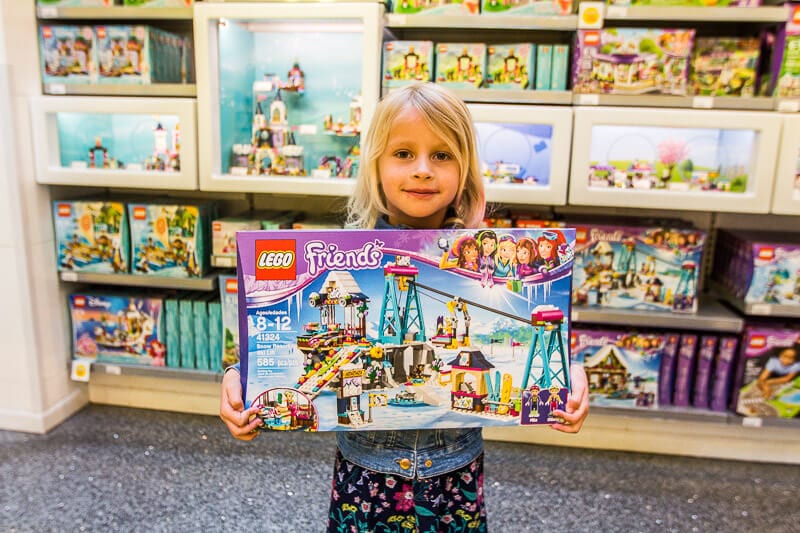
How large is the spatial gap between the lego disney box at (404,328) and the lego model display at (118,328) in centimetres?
198

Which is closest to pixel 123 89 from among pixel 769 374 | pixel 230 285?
pixel 230 285

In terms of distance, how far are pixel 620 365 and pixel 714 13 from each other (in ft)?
4.70

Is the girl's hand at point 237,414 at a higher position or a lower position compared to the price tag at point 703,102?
lower

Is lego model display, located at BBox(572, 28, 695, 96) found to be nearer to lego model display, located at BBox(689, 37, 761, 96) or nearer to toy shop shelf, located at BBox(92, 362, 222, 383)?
lego model display, located at BBox(689, 37, 761, 96)

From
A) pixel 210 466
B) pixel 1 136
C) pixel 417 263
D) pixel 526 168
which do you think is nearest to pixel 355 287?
pixel 417 263

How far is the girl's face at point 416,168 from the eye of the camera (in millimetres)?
1089

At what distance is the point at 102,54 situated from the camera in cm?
261

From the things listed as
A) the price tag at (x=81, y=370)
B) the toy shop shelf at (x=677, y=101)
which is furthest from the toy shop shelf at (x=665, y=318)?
the price tag at (x=81, y=370)

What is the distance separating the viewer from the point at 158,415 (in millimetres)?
2943

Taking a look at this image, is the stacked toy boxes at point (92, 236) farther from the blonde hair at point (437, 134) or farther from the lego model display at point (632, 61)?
the lego model display at point (632, 61)

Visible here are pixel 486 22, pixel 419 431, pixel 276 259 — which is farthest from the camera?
pixel 486 22

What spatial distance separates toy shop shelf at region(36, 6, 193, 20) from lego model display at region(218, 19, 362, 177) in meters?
0.23

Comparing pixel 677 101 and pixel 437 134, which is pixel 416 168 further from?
pixel 677 101

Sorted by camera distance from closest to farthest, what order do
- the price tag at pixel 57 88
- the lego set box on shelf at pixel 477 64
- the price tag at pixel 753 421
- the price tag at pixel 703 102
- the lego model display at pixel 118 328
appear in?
the price tag at pixel 703 102
the lego set box on shelf at pixel 477 64
the price tag at pixel 753 421
the price tag at pixel 57 88
the lego model display at pixel 118 328
